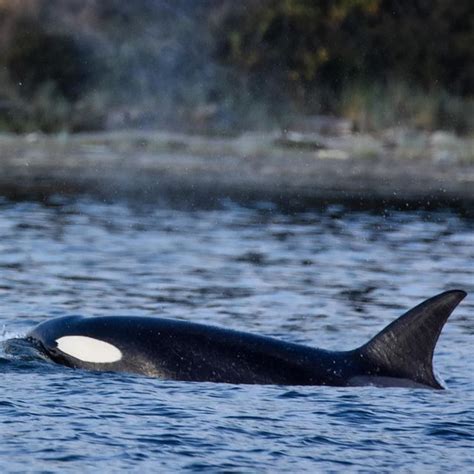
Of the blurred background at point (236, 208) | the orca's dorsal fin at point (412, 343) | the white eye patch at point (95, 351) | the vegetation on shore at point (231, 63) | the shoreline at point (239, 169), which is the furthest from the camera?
the vegetation on shore at point (231, 63)

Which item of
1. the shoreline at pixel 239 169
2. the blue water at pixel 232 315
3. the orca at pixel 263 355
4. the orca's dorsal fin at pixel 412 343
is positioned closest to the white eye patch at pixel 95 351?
the orca at pixel 263 355

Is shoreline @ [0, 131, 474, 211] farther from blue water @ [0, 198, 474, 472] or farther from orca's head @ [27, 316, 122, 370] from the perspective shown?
orca's head @ [27, 316, 122, 370]

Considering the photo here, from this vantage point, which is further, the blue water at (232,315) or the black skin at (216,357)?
the black skin at (216,357)

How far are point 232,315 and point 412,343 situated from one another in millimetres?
3700

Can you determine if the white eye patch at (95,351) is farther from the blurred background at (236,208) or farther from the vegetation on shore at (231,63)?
the vegetation on shore at (231,63)

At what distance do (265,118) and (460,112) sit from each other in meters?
4.93

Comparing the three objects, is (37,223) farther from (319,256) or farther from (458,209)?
(458,209)

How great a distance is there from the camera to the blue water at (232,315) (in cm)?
877

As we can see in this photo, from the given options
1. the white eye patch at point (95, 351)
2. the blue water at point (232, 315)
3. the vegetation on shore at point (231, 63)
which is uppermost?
the vegetation on shore at point (231, 63)

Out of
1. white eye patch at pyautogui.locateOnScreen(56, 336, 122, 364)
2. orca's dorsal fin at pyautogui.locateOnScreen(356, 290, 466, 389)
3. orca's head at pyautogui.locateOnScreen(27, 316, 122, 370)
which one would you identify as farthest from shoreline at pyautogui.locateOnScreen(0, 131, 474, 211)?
white eye patch at pyautogui.locateOnScreen(56, 336, 122, 364)

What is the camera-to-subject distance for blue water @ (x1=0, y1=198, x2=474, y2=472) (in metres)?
8.77

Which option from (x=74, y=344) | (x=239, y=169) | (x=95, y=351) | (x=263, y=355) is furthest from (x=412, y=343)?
(x=239, y=169)

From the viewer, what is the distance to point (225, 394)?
980 centimetres

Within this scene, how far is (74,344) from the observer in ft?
33.7
